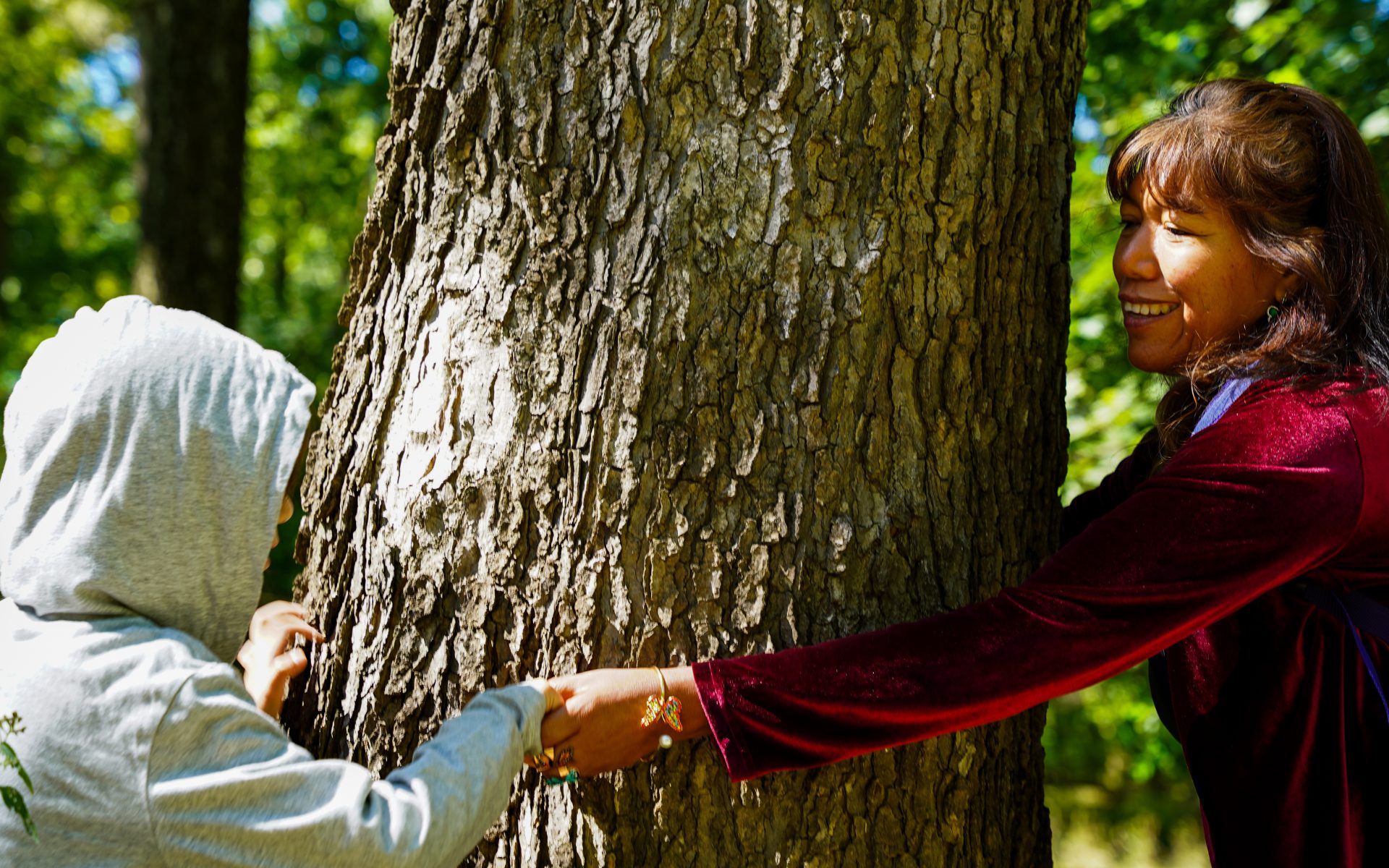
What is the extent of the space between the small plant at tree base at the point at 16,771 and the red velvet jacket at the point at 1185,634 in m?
0.95

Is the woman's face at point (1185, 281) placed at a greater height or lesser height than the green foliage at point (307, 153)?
lesser

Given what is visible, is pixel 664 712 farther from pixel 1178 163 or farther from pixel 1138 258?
pixel 1178 163

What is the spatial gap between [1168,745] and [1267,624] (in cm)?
242

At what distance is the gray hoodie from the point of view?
1.41 meters

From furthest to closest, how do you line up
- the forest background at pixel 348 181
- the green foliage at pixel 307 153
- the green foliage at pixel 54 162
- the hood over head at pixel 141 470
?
1. the green foliage at pixel 54 162
2. the green foliage at pixel 307 153
3. the forest background at pixel 348 181
4. the hood over head at pixel 141 470

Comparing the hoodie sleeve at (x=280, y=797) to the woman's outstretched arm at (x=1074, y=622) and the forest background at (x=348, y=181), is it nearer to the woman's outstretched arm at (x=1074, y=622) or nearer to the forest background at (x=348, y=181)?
the woman's outstretched arm at (x=1074, y=622)

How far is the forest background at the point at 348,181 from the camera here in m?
4.00

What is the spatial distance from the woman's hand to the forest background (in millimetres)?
1377

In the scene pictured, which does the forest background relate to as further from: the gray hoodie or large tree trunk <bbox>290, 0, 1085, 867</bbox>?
the gray hoodie

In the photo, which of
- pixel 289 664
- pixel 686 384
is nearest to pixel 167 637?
pixel 289 664

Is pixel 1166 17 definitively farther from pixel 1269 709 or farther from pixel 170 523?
pixel 170 523

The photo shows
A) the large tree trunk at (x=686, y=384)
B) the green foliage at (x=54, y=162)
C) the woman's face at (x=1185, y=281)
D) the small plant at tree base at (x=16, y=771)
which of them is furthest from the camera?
the green foliage at (x=54, y=162)

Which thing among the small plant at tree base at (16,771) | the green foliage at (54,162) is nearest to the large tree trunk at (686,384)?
the small plant at tree base at (16,771)

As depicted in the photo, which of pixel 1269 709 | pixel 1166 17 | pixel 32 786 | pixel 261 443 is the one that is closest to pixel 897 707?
pixel 1269 709
